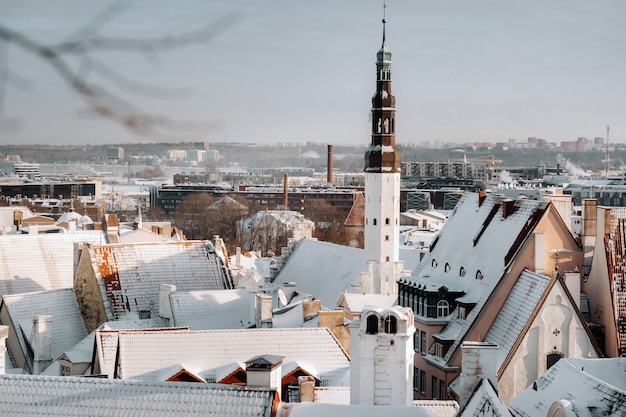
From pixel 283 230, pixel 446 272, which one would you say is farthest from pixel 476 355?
pixel 283 230

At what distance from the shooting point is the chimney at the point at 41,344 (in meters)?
32.0

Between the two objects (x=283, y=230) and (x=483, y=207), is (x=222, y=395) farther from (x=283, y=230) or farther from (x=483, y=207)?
(x=283, y=230)

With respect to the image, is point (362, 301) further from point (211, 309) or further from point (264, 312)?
point (264, 312)

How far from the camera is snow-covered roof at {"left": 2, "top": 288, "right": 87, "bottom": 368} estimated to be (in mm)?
35094

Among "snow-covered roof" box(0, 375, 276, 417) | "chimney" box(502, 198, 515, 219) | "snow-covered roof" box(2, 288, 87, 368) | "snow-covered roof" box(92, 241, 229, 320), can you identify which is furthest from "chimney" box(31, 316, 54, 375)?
"chimney" box(502, 198, 515, 219)

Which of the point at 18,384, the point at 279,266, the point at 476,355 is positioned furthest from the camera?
the point at 279,266

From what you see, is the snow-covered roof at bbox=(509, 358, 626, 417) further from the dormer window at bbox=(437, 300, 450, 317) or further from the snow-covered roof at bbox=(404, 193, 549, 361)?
the dormer window at bbox=(437, 300, 450, 317)

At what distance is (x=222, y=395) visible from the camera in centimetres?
1596

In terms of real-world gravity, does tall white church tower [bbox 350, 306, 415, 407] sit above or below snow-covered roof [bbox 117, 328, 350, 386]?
above

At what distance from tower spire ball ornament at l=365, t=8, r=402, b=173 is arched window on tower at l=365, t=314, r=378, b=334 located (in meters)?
30.2

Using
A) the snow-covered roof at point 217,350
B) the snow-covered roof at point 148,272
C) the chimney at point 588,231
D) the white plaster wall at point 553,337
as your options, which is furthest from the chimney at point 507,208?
the snow-covered roof at point 148,272

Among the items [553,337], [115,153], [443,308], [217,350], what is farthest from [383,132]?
[115,153]

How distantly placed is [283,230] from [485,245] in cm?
6867

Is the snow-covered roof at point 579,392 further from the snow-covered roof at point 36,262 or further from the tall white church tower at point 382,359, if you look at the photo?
the snow-covered roof at point 36,262
